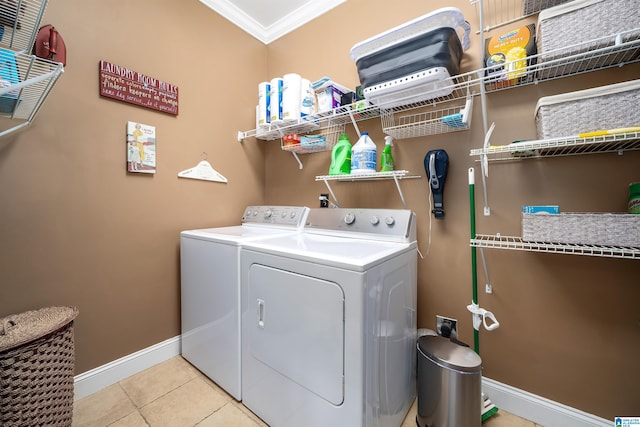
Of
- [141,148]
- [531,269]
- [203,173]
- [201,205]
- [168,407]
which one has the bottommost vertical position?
[168,407]

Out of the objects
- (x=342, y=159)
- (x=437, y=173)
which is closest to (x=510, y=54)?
(x=437, y=173)

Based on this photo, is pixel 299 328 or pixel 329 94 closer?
pixel 299 328

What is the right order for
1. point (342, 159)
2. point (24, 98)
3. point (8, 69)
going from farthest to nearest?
point (342, 159) < point (24, 98) < point (8, 69)

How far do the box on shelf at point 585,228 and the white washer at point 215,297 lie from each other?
1320 millimetres

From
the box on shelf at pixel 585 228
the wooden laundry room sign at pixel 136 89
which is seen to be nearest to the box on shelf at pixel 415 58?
the box on shelf at pixel 585 228

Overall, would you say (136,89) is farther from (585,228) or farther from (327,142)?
(585,228)

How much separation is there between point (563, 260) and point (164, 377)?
2436 millimetres

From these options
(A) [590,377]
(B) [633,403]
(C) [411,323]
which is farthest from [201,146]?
(B) [633,403]

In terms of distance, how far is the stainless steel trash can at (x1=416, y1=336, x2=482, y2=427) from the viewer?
1155 millimetres

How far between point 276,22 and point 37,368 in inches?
116

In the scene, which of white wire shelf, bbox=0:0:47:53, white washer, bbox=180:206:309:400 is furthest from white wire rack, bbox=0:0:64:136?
white washer, bbox=180:206:309:400

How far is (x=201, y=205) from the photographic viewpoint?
211 centimetres

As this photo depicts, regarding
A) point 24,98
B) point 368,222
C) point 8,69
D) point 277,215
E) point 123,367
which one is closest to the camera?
point 8,69

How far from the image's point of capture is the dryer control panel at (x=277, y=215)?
1913 millimetres
